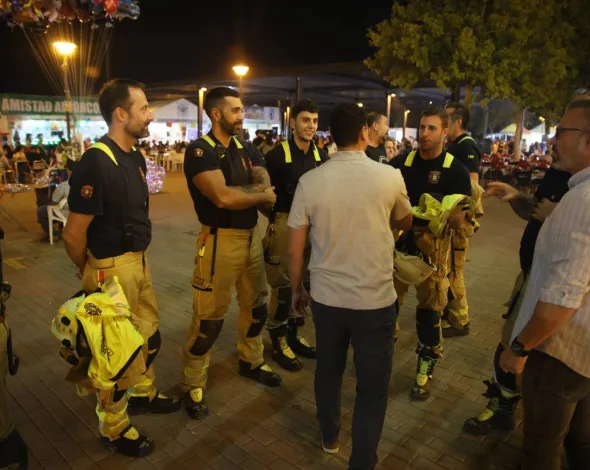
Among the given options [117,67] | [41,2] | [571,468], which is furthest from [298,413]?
[117,67]

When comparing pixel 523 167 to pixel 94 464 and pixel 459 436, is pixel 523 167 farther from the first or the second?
pixel 94 464

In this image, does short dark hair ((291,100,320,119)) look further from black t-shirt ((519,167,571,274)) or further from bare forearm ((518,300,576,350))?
bare forearm ((518,300,576,350))

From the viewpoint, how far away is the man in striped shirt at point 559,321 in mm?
1810

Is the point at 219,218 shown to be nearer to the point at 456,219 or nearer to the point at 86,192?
the point at 86,192

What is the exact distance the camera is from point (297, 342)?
14.4ft

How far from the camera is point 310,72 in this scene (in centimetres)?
2058

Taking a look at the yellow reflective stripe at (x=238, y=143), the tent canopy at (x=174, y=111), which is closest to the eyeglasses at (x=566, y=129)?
the yellow reflective stripe at (x=238, y=143)

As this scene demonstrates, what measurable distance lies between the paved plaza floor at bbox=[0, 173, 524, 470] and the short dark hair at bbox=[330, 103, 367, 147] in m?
1.96

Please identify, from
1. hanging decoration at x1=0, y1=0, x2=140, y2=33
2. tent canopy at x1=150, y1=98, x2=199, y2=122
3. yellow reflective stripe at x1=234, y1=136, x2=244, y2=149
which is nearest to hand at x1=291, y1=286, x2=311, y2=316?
yellow reflective stripe at x1=234, y1=136, x2=244, y2=149

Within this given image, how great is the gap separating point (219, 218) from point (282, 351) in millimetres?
1491

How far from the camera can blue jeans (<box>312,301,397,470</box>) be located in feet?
8.42

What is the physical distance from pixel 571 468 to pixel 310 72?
19.9 m

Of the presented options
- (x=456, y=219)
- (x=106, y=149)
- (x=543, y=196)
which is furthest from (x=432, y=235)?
(x=106, y=149)

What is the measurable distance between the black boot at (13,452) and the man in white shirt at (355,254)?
1.81 m
